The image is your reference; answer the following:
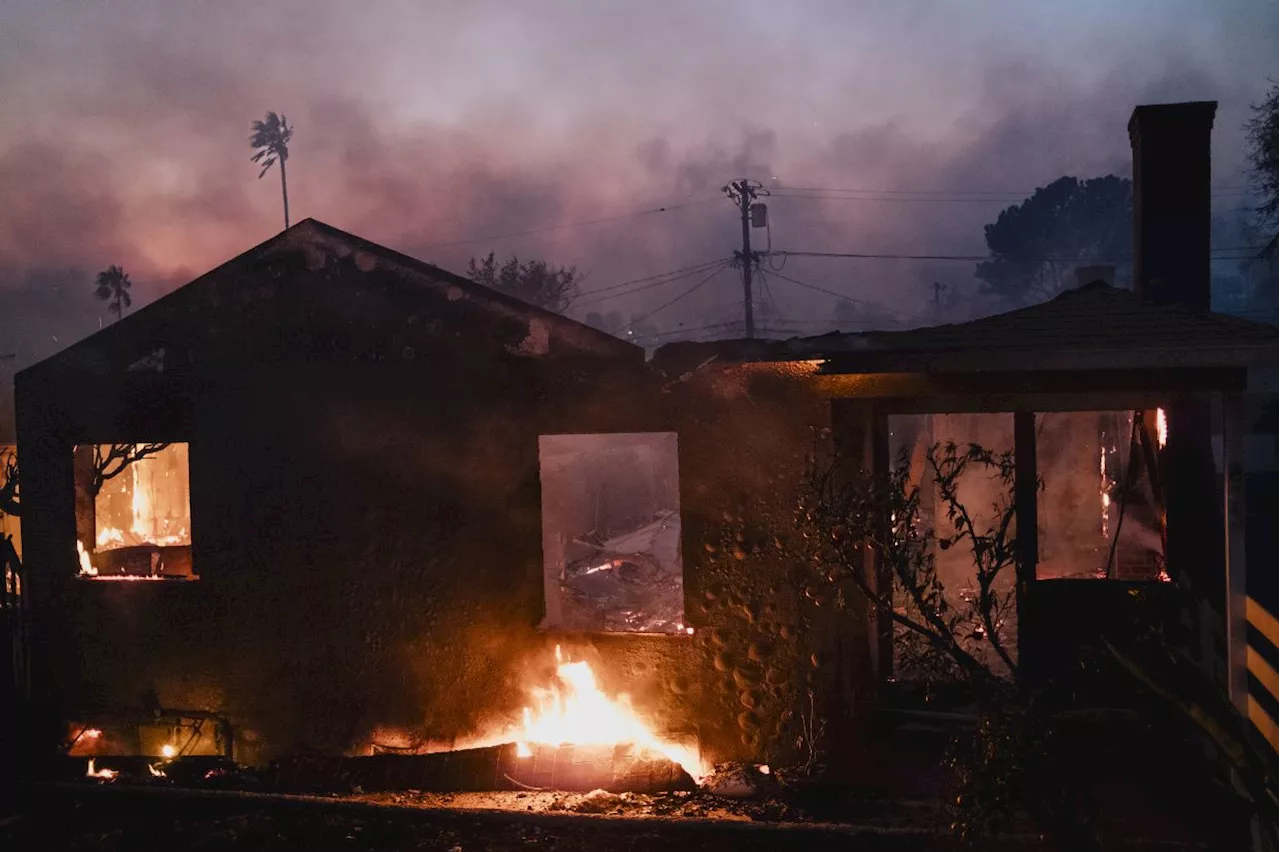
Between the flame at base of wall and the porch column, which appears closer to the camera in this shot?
Answer: the porch column

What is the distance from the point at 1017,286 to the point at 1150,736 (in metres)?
57.6

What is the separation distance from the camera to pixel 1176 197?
388 inches

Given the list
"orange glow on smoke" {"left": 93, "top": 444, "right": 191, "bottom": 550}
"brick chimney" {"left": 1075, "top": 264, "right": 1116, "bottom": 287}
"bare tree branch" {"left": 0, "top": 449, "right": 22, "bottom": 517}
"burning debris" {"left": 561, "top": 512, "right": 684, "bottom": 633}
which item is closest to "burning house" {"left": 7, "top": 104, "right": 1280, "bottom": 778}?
"bare tree branch" {"left": 0, "top": 449, "right": 22, "bottom": 517}

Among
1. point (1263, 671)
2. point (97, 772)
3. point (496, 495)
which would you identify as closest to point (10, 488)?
point (97, 772)

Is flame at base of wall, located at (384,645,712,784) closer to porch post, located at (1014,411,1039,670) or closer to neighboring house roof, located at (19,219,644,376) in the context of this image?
neighboring house roof, located at (19,219,644,376)

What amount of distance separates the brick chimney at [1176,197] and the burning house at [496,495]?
0.09 ft

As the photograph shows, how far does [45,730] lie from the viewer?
10258 millimetres

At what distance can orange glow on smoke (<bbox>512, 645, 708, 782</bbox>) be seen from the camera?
28.4 feet

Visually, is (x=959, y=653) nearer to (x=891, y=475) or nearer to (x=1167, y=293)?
(x=891, y=475)

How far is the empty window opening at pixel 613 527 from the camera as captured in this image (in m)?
14.8

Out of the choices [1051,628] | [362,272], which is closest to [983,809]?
[1051,628]

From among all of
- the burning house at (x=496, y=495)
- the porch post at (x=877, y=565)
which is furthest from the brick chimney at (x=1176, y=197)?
the porch post at (x=877, y=565)

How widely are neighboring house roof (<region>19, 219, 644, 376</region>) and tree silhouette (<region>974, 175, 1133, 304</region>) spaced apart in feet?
175

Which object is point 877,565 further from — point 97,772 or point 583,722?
point 97,772
